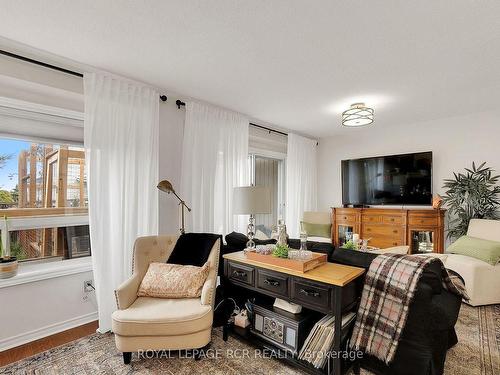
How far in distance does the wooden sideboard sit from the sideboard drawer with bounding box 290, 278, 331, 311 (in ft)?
9.40

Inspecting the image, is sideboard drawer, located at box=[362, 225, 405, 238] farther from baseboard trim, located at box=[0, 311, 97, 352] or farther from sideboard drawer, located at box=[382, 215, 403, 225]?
baseboard trim, located at box=[0, 311, 97, 352]

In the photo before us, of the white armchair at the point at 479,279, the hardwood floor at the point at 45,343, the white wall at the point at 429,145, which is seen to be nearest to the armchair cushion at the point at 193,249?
the hardwood floor at the point at 45,343

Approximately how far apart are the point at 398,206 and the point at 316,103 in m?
2.43

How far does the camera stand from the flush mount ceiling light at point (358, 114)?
3.36m

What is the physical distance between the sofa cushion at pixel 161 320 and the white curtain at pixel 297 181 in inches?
118

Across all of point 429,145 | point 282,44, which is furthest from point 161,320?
point 429,145

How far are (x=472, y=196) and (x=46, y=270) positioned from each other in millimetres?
5045

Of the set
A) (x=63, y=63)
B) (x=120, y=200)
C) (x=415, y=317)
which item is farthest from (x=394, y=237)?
(x=63, y=63)

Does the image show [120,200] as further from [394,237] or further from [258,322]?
[394,237]

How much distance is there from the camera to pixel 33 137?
256 centimetres

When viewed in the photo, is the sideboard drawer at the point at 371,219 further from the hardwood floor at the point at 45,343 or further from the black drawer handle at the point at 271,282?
the hardwood floor at the point at 45,343

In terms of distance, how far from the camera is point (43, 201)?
2.63m

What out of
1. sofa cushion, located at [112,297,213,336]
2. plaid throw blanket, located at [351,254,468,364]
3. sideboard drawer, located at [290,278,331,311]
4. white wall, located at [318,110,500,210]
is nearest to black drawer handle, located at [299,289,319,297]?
sideboard drawer, located at [290,278,331,311]

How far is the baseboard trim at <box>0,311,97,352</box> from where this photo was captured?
2.18 m
